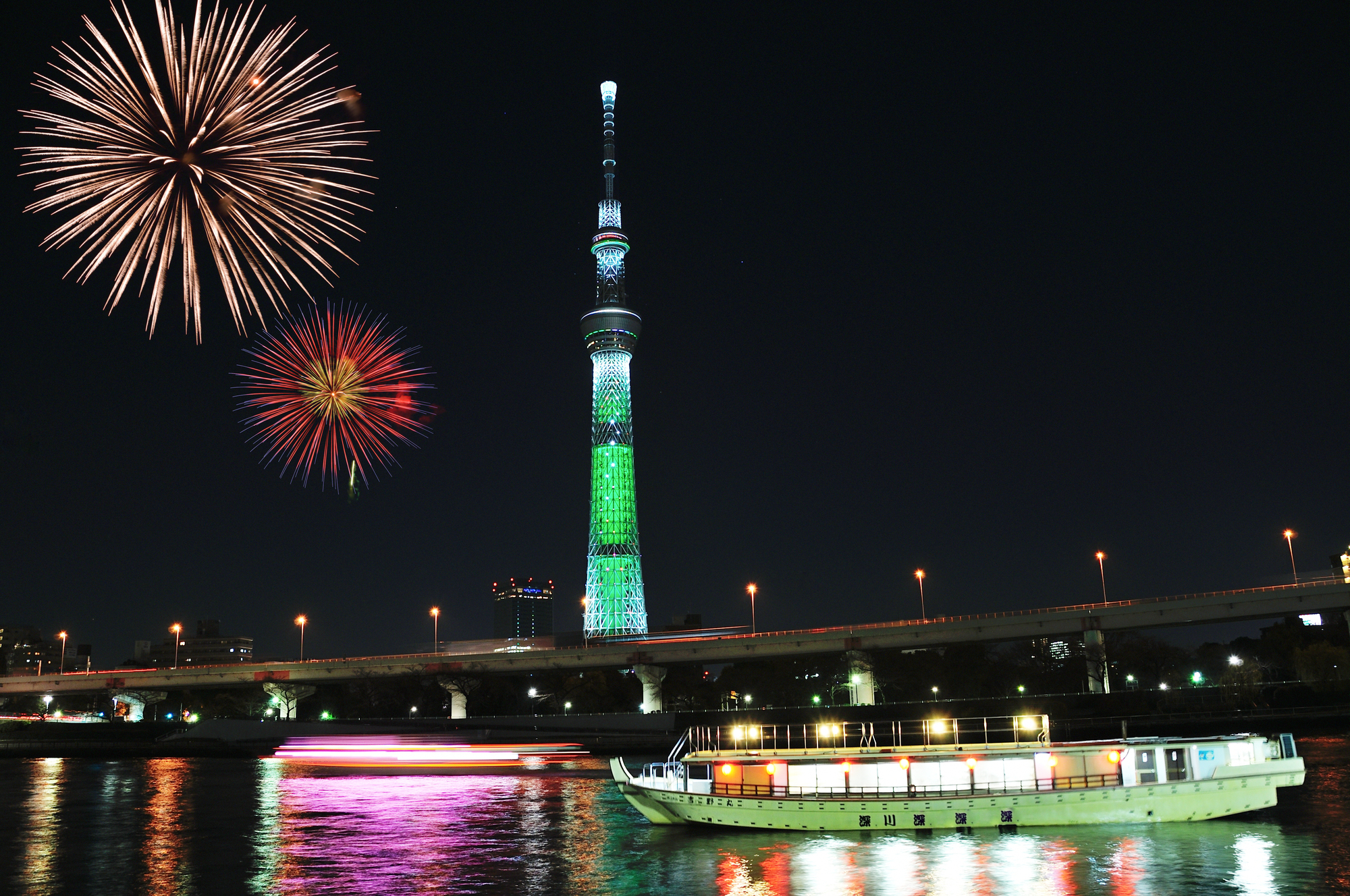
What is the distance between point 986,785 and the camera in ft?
157

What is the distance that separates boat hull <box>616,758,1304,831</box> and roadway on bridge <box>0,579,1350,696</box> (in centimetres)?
6448

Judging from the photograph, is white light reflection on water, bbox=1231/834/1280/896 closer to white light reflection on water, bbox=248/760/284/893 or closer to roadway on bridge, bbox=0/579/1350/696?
white light reflection on water, bbox=248/760/284/893

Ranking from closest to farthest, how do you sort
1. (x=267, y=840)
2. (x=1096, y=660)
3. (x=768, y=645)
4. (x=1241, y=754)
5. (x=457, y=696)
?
1. (x=267, y=840)
2. (x=1241, y=754)
3. (x=1096, y=660)
4. (x=768, y=645)
5. (x=457, y=696)

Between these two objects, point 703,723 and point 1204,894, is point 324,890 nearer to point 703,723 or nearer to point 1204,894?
point 1204,894

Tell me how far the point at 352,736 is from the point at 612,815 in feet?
139

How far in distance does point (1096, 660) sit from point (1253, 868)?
81.4m

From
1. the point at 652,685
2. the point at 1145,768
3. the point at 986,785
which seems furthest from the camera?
the point at 652,685

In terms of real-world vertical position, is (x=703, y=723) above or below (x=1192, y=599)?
below

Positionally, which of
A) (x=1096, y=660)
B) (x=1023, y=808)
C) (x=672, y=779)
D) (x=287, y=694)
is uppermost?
(x=1096, y=660)

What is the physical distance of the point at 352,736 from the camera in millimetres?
89562

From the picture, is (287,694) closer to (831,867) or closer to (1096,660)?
(1096,660)

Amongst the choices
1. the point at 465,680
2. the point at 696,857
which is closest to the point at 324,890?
the point at 696,857

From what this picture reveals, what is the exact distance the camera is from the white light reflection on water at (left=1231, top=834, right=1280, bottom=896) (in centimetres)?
3312

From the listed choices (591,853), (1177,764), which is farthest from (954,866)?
(1177,764)
